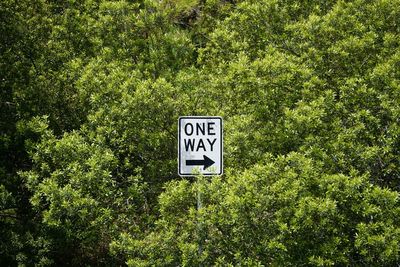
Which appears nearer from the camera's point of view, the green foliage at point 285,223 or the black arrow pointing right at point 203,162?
the black arrow pointing right at point 203,162

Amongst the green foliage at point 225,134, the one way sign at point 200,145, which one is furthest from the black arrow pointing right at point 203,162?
the green foliage at point 225,134

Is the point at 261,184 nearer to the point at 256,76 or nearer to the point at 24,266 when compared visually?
the point at 256,76

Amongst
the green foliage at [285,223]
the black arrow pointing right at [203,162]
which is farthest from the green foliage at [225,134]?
the black arrow pointing right at [203,162]

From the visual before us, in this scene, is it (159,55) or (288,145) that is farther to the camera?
(159,55)

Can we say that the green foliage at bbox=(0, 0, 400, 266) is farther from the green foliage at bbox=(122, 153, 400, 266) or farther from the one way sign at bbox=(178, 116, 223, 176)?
the one way sign at bbox=(178, 116, 223, 176)

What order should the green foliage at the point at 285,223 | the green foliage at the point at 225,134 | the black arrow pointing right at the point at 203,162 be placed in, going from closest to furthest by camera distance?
the black arrow pointing right at the point at 203,162 → the green foliage at the point at 285,223 → the green foliage at the point at 225,134

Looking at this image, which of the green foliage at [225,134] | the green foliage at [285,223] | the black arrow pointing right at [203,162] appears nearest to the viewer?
the black arrow pointing right at [203,162]

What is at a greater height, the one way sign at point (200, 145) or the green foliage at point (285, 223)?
the one way sign at point (200, 145)

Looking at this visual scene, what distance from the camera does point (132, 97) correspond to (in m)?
9.54

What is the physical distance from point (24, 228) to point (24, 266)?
35.9 inches

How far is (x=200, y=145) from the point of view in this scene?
6.81m

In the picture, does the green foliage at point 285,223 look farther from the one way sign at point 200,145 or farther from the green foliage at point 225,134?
the one way sign at point 200,145

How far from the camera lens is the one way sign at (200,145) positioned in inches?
267

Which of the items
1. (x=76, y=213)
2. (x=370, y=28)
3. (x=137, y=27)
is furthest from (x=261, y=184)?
(x=137, y=27)
